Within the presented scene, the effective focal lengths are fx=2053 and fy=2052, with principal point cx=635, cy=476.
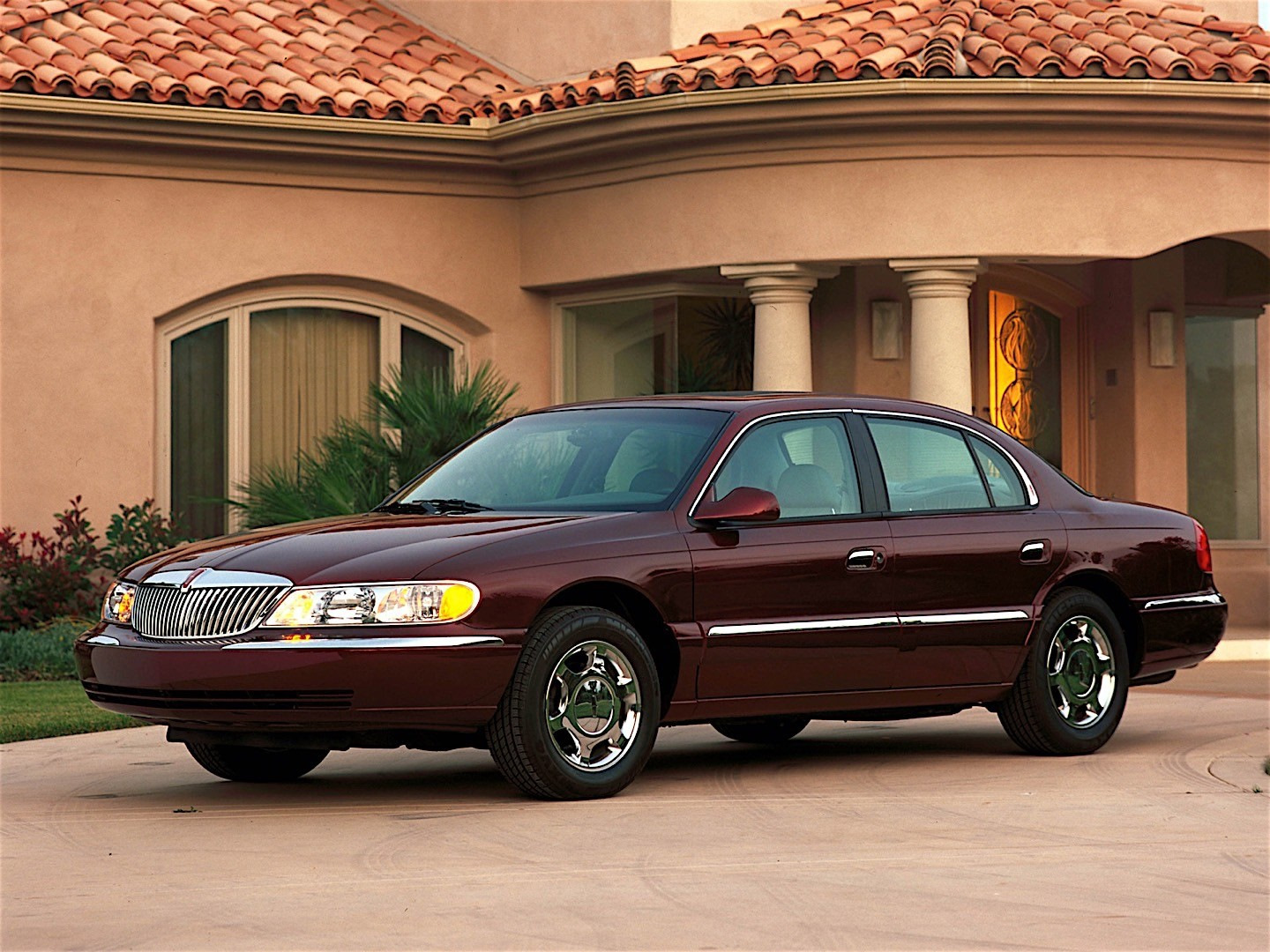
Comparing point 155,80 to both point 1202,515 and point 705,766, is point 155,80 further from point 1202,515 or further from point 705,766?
point 1202,515

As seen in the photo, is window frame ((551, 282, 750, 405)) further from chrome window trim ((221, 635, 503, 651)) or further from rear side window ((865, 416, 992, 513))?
chrome window trim ((221, 635, 503, 651))

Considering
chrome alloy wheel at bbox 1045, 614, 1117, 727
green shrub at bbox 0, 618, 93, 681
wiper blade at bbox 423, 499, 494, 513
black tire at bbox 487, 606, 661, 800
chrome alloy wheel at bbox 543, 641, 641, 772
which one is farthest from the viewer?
green shrub at bbox 0, 618, 93, 681

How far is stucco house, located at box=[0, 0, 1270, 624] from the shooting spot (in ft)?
49.8

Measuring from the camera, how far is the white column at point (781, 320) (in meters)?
15.6

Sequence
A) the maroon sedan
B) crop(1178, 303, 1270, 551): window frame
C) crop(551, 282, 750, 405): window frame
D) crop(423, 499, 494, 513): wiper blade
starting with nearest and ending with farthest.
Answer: the maroon sedan, crop(423, 499, 494, 513): wiper blade, crop(551, 282, 750, 405): window frame, crop(1178, 303, 1270, 551): window frame

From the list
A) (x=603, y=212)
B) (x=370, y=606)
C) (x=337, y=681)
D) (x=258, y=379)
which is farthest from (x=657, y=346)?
(x=337, y=681)

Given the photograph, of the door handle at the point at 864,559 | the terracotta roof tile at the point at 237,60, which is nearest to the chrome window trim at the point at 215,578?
the door handle at the point at 864,559

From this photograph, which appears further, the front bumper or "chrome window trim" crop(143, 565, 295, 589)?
"chrome window trim" crop(143, 565, 295, 589)

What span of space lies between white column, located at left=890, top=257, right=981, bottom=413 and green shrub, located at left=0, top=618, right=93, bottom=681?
638 centimetres

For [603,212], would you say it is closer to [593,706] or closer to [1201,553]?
[1201,553]

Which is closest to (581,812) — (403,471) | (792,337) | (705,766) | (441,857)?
(441,857)

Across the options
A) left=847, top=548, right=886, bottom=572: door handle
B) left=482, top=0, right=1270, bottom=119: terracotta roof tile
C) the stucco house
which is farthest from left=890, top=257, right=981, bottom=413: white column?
left=847, top=548, right=886, bottom=572: door handle

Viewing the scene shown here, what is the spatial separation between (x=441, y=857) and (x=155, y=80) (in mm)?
10512

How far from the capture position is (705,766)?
9.15m
